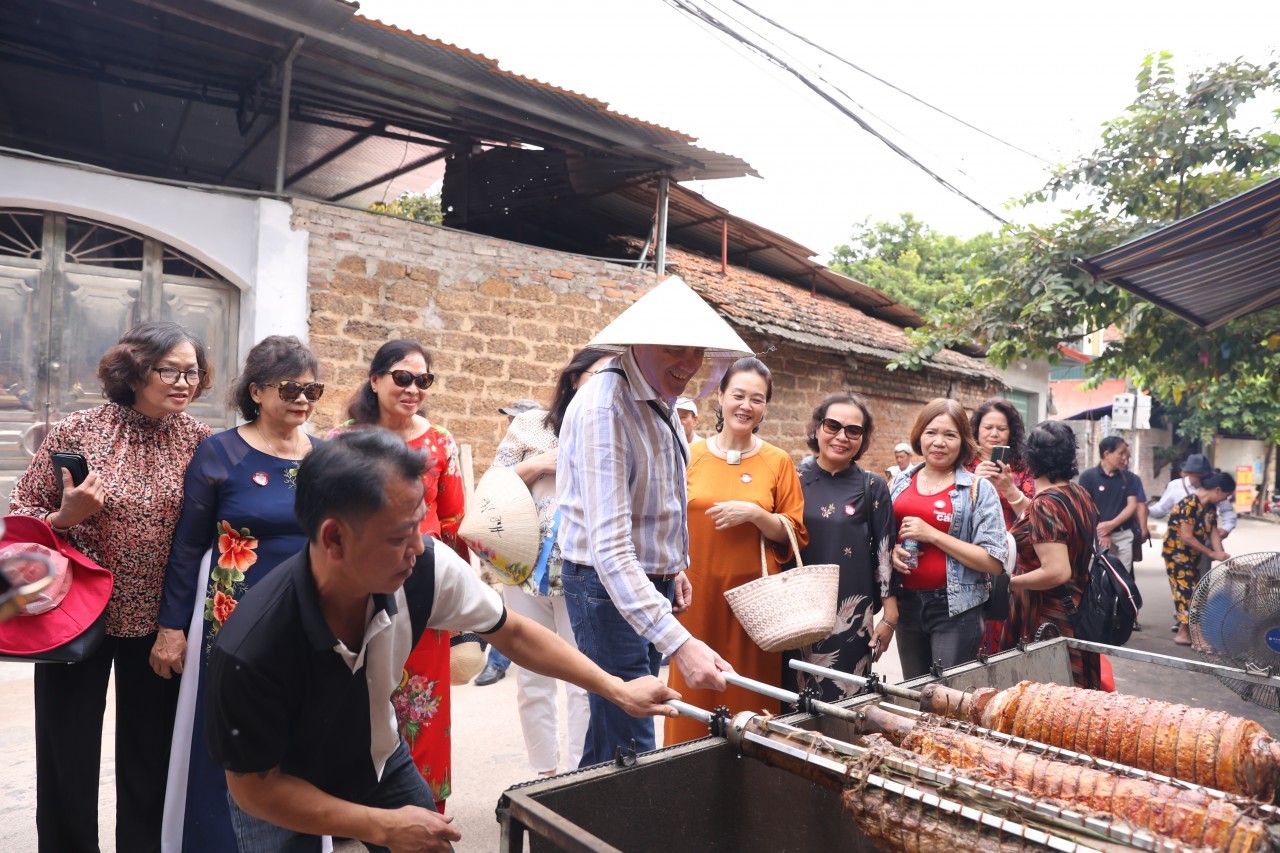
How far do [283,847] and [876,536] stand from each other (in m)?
2.72

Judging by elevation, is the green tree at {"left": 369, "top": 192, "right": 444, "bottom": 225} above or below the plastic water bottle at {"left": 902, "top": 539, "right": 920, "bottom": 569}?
above

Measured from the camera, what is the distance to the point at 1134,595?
423cm

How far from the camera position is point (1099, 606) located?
148 inches

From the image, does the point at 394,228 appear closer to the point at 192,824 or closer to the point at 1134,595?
the point at 192,824

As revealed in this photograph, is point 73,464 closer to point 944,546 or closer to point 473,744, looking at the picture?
point 473,744

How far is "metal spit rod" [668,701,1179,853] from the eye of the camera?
150 cm

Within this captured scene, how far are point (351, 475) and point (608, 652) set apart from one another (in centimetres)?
131

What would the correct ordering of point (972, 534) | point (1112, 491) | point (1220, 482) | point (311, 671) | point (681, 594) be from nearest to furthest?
1. point (311, 671)
2. point (681, 594)
3. point (972, 534)
4. point (1220, 482)
5. point (1112, 491)

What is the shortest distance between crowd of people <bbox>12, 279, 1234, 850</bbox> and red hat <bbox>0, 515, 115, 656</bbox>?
0.12 m

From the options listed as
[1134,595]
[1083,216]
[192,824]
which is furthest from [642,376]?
[1083,216]

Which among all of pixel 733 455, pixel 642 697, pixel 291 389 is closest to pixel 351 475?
pixel 642 697

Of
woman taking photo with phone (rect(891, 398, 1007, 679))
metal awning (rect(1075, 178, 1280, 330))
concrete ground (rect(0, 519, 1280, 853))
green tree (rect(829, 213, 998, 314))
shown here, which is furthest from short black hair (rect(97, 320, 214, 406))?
green tree (rect(829, 213, 998, 314))

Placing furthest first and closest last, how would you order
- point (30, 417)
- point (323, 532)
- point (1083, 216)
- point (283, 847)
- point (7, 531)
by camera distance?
point (1083, 216) < point (30, 417) < point (7, 531) < point (283, 847) < point (323, 532)

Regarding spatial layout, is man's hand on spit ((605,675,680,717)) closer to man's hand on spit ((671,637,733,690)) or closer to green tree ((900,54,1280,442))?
man's hand on spit ((671,637,733,690))
